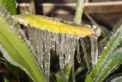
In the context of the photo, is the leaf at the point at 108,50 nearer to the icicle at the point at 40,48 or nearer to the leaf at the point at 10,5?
the icicle at the point at 40,48

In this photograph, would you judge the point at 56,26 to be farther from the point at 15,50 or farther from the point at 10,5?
the point at 10,5

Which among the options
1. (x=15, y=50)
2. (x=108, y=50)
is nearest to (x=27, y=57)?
(x=15, y=50)

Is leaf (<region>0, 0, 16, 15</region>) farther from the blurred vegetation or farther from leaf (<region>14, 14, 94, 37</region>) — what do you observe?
leaf (<region>14, 14, 94, 37</region>)

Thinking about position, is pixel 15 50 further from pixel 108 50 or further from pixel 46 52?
pixel 108 50

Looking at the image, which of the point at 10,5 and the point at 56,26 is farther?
the point at 10,5

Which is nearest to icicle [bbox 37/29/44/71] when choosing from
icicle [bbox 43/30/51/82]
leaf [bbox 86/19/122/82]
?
icicle [bbox 43/30/51/82]

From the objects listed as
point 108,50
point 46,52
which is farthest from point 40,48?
point 108,50

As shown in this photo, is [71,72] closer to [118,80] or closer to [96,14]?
[118,80]

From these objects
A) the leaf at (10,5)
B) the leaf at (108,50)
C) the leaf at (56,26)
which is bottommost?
the leaf at (108,50)

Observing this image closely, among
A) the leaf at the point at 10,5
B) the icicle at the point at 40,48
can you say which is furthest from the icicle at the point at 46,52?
the leaf at the point at 10,5
